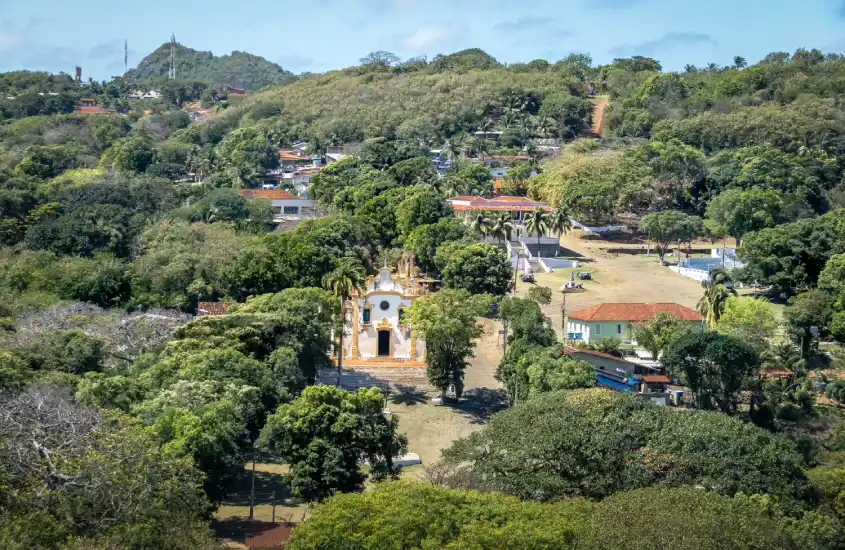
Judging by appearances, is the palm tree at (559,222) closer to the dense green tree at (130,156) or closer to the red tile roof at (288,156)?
the dense green tree at (130,156)

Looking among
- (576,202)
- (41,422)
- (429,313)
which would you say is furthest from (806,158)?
(41,422)

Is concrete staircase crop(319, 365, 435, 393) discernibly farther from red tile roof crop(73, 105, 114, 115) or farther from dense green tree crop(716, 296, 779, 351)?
red tile roof crop(73, 105, 114, 115)

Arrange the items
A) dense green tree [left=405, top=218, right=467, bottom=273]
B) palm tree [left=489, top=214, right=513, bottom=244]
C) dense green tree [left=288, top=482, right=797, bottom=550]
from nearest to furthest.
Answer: dense green tree [left=288, top=482, right=797, bottom=550] < dense green tree [left=405, top=218, right=467, bottom=273] < palm tree [left=489, top=214, right=513, bottom=244]

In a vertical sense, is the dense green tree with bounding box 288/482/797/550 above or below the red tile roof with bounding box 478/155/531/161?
below

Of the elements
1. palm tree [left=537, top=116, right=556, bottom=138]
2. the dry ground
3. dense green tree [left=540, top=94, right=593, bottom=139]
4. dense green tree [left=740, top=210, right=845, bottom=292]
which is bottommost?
the dry ground

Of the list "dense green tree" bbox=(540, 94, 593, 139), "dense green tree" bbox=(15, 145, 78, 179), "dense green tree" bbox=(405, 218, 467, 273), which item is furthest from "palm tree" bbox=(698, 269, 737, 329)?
"dense green tree" bbox=(540, 94, 593, 139)

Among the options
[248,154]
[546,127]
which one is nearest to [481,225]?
[248,154]

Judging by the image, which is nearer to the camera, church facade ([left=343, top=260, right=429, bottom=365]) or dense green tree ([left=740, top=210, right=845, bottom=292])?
church facade ([left=343, top=260, right=429, bottom=365])
